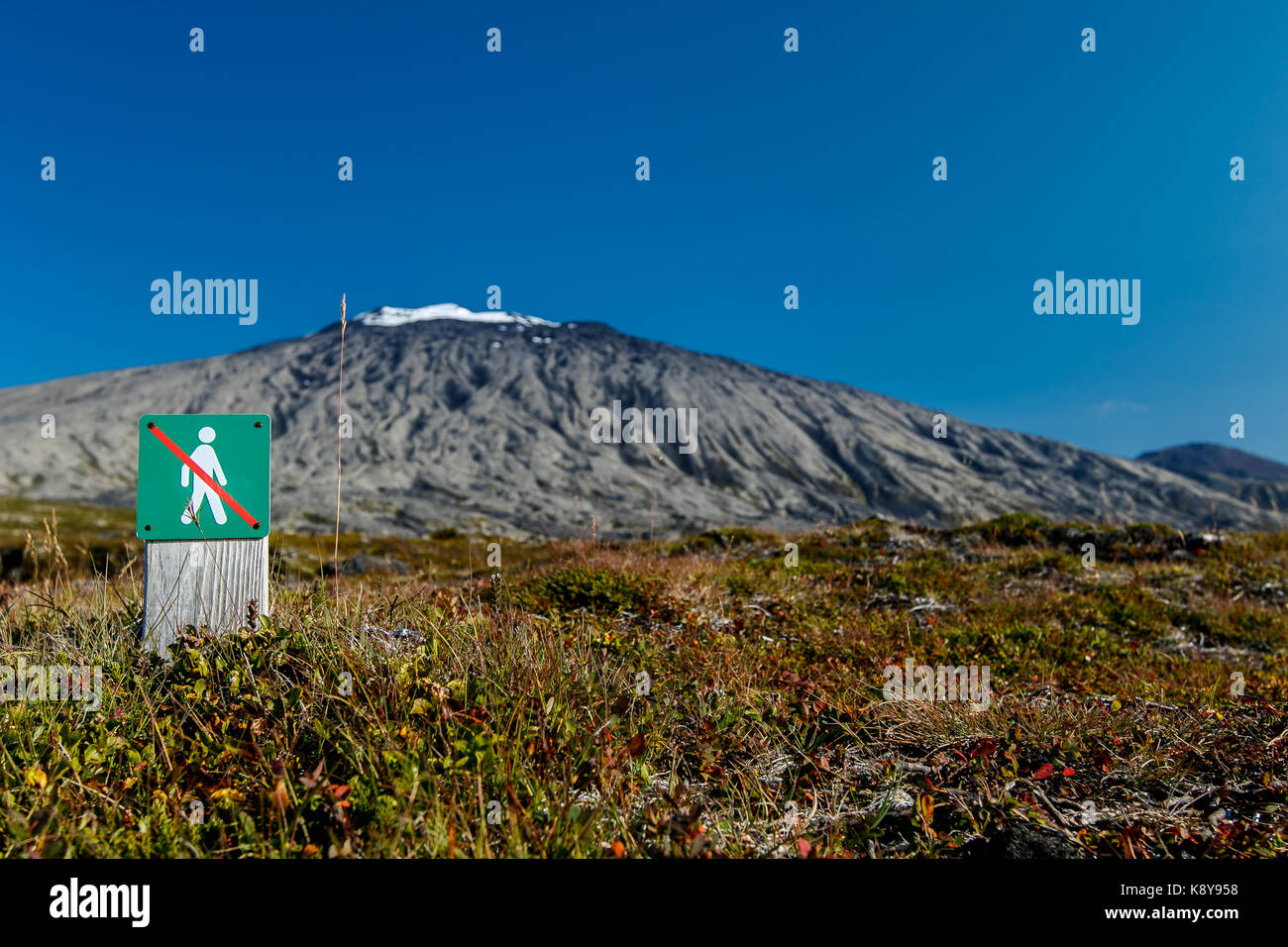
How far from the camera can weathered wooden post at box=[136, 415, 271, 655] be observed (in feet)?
14.1

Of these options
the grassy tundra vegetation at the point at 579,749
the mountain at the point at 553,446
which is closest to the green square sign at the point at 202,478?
the grassy tundra vegetation at the point at 579,749

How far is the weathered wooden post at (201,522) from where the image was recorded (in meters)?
4.31

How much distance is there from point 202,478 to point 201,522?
0.27 m

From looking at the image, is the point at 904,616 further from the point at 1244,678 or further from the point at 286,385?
the point at 286,385

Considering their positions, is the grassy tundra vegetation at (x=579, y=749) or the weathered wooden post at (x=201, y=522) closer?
the grassy tundra vegetation at (x=579, y=749)

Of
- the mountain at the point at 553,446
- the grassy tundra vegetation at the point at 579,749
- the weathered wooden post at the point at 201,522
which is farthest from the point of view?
the mountain at the point at 553,446

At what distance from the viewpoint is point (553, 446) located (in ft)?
424

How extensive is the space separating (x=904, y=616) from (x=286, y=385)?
16278 centimetres

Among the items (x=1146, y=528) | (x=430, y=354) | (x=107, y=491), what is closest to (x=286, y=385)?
(x=430, y=354)

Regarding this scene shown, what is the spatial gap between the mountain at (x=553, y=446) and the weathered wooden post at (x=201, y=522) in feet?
227

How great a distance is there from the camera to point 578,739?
3.44m

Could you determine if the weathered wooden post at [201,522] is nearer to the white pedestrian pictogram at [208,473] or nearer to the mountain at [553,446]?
the white pedestrian pictogram at [208,473]

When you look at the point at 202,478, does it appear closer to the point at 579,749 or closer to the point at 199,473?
the point at 199,473

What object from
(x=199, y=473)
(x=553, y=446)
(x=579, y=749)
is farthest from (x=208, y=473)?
(x=553, y=446)
